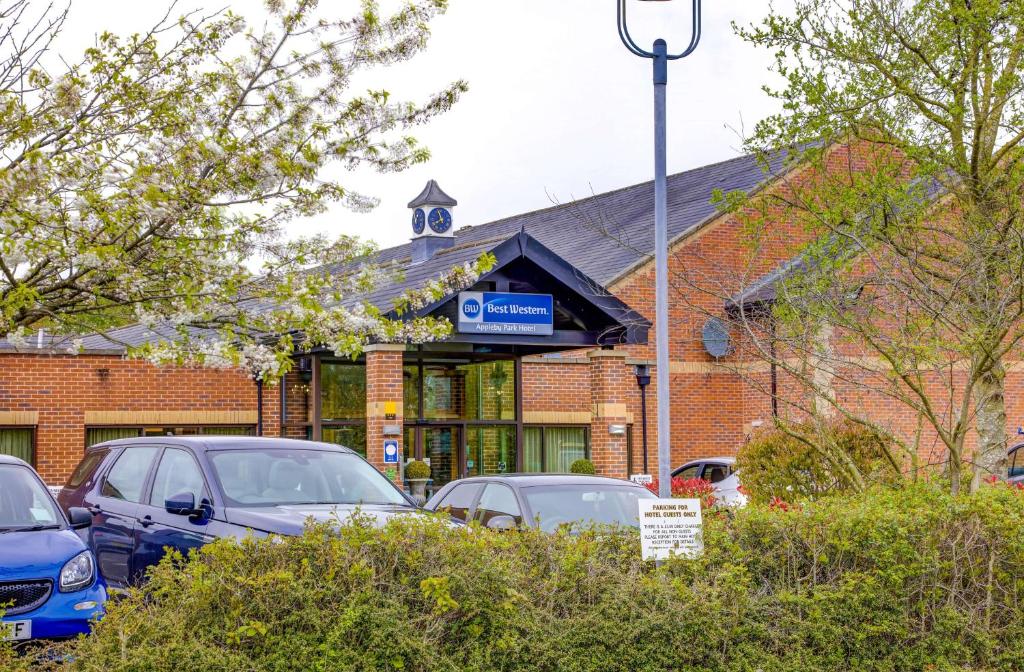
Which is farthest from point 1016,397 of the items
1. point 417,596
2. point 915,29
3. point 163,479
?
point 417,596

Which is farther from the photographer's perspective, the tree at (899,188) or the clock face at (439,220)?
the clock face at (439,220)

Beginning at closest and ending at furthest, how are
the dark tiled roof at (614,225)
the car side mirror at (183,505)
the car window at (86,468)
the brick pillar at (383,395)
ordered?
the car side mirror at (183,505), the car window at (86,468), the brick pillar at (383,395), the dark tiled roof at (614,225)

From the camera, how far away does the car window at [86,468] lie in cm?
1180

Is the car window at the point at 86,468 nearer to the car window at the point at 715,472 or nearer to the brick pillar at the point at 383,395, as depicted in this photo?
the brick pillar at the point at 383,395

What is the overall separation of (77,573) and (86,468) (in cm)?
340

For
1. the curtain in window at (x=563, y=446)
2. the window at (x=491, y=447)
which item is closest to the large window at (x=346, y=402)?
the window at (x=491, y=447)

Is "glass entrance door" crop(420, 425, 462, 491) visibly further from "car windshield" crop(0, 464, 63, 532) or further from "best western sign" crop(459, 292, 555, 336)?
"car windshield" crop(0, 464, 63, 532)

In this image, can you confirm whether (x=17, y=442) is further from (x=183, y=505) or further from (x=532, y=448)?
(x=183, y=505)

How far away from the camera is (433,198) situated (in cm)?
3027

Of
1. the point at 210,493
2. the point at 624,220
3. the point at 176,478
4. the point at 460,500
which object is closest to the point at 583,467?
the point at 624,220

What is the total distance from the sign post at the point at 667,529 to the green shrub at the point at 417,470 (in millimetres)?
15104

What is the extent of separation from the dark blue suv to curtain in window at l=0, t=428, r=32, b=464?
508 inches

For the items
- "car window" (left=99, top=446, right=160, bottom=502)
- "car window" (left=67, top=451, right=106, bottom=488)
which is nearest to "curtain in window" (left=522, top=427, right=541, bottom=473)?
"car window" (left=67, top=451, right=106, bottom=488)

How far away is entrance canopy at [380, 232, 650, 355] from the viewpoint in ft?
65.0
